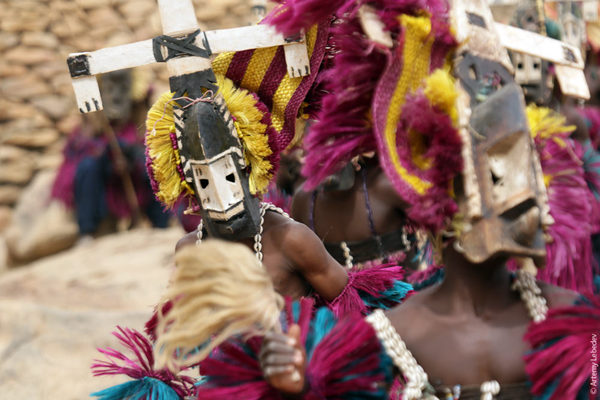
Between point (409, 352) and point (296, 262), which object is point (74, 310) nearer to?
point (296, 262)

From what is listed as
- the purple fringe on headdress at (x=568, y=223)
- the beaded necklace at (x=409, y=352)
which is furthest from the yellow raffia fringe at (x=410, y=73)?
the purple fringe on headdress at (x=568, y=223)

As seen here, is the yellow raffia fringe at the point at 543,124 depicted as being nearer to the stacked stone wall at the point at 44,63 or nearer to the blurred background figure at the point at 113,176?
the blurred background figure at the point at 113,176

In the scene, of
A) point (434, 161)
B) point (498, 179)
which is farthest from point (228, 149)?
point (498, 179)

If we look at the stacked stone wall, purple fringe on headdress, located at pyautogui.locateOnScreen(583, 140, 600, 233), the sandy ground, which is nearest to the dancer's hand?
the sandy ground

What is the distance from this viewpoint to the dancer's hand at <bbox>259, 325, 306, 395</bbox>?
186 cm

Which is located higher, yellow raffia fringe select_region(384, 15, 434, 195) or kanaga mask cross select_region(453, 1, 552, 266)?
yellow raffia fringe select_region(384, 15, 434, 195)

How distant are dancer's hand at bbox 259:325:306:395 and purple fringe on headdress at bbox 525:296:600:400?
55 centimetres

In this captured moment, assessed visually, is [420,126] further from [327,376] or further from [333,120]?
[327,376]

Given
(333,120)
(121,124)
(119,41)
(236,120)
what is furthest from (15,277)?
(333,120)

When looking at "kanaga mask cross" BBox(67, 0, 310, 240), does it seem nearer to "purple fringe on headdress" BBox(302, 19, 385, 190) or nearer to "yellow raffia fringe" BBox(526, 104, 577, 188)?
"purple fringe on headdress" BBox(302, 19, 385, 190)

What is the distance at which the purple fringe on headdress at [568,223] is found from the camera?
3.45 m

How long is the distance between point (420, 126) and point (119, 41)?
9.65 meters

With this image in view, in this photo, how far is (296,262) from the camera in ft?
8.84

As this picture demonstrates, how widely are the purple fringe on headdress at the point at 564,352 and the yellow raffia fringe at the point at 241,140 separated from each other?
1127 millimetres
